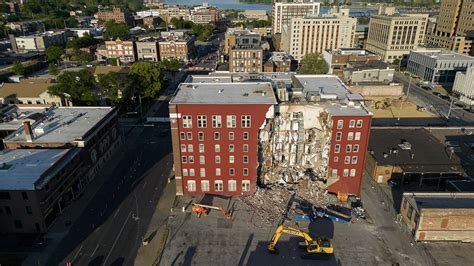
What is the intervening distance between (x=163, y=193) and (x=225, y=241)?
61.9ft

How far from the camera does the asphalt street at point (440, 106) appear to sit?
104 meters

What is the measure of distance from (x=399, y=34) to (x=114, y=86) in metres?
147

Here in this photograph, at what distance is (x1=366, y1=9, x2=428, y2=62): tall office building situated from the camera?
17176 centimetres

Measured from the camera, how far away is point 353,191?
6506 cm

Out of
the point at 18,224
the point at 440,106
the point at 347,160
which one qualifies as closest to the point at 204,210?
the point at 347,160

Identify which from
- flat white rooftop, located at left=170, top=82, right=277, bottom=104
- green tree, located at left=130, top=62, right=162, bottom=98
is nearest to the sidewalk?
flat white rooftop, located at left=170, top=82, right=277, bottom=104

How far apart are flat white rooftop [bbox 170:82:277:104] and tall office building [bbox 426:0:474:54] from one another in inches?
6044

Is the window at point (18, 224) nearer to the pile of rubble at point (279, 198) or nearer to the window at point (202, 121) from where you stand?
the window at point (202, 121)

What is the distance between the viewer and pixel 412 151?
74.9 meters

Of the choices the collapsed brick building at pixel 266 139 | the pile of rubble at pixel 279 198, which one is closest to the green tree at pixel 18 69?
the collapsed brick building at pixel 266 139

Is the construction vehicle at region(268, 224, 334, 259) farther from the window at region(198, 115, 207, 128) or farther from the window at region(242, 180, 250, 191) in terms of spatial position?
the window at region(198, 115, 207, 128)

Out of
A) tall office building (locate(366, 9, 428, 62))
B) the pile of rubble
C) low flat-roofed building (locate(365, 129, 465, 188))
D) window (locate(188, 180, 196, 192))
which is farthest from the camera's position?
tall office building (locate(366, 9, 428, 62))

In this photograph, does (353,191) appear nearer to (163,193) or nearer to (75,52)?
(163,193)

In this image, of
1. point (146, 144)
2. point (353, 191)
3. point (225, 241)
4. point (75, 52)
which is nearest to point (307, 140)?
point (353, 191)
